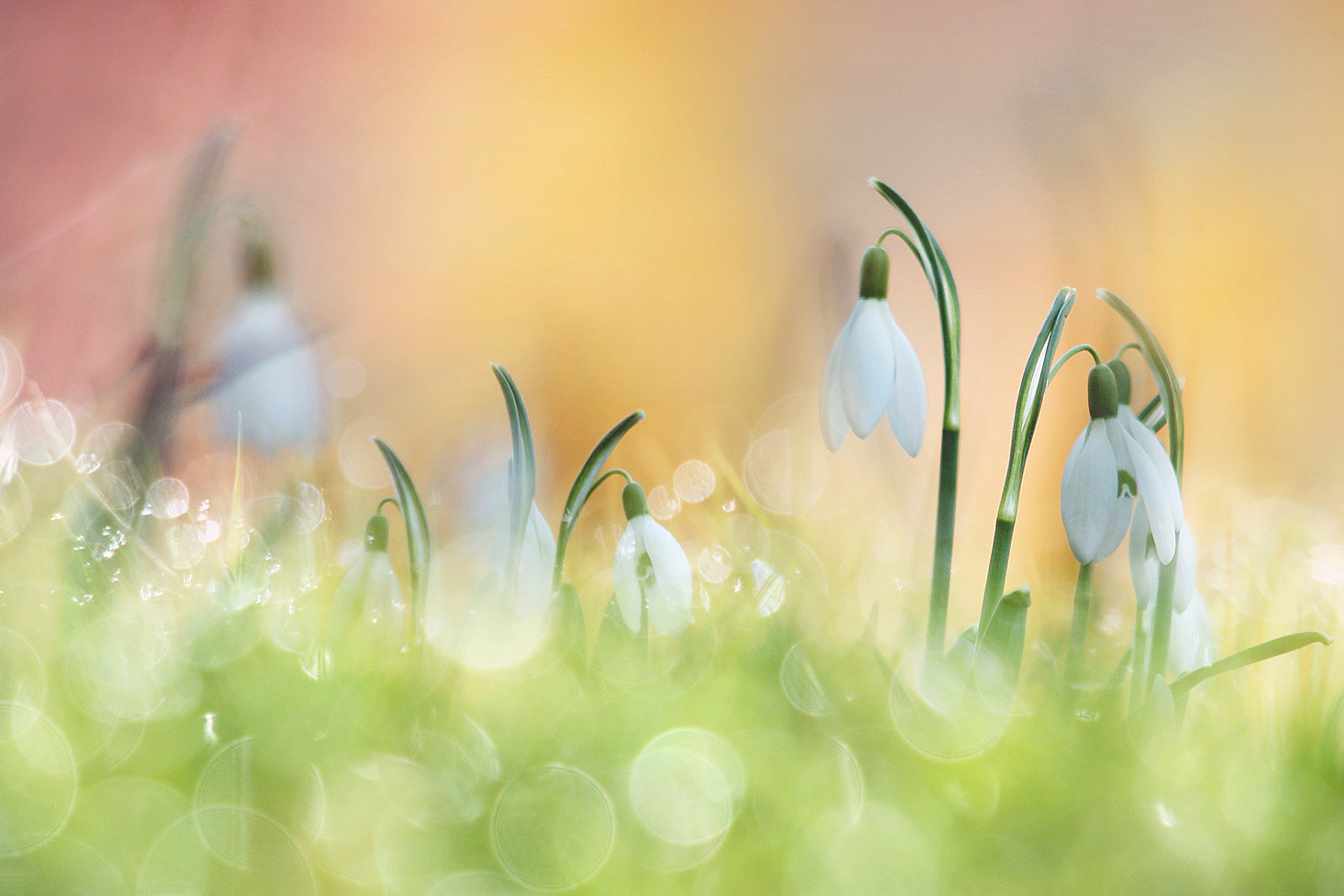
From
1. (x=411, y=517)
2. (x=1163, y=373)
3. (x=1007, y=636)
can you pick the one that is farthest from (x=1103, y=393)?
(x=411, y=517)

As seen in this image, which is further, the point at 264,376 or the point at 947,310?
the point at 264,376

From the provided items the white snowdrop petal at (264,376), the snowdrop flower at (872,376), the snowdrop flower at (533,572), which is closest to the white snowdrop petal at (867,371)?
the snowdrop flower at (872,376)

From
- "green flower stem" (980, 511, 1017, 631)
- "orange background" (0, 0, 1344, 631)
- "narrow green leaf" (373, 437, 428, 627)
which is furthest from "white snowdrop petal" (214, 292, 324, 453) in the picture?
"green flower stem" (980, 511, 1017, 631)

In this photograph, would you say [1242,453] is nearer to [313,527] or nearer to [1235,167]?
[1235,167]

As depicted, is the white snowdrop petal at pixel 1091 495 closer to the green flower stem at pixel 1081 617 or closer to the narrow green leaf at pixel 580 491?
the green flower stem at pixel 1081 617

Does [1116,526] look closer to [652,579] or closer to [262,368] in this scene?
[652,579]

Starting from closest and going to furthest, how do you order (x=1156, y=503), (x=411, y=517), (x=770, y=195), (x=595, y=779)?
(x=595, y=779) → (x=1156, y=503) → (x=411, y=517) → (x=770, y=195)
